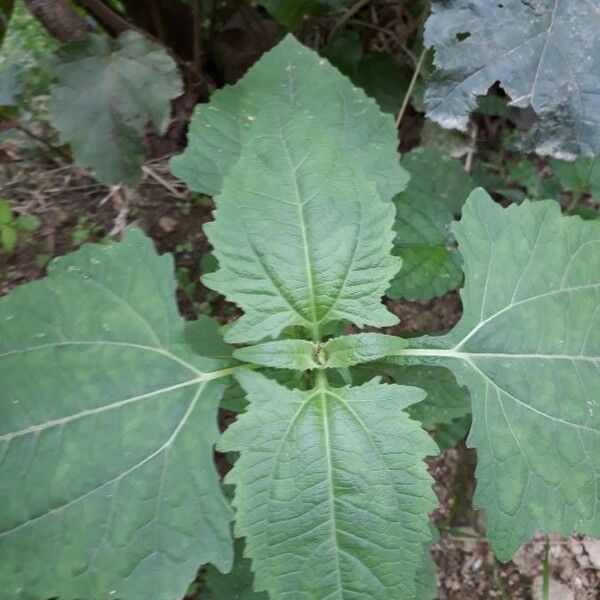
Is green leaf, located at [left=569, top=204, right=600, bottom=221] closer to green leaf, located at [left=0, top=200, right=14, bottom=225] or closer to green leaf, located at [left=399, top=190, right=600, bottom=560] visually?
green leaf, located at [left=399, top=190, right=600, bottom=560]

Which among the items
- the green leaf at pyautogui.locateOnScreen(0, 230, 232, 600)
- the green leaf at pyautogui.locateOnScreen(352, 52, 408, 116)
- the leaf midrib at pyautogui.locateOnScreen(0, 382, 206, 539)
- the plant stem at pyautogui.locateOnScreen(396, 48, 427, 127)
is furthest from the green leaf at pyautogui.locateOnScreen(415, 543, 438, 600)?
the green leaf at pyautogui.locateOnScreen(352, 52, 408, 116)

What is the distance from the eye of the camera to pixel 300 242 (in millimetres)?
1315

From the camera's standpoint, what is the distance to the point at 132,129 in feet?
5.31

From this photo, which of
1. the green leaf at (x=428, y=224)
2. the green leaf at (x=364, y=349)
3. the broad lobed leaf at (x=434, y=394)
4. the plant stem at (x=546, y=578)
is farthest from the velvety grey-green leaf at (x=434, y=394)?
the plant stem at (x=546, y=578)

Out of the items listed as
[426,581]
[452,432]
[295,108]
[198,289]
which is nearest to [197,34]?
[295,108]

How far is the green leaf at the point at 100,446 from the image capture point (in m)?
1.28

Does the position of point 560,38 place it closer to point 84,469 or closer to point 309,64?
point 309,64

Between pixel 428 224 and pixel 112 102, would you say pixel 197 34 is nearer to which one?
pixel 112 102

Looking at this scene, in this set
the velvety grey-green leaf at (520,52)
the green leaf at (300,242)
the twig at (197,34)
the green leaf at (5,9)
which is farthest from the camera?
the twig at (197,34)

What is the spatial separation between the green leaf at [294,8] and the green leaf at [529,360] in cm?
78

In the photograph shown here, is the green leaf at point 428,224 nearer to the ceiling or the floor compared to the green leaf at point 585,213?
nearer to the ceiling

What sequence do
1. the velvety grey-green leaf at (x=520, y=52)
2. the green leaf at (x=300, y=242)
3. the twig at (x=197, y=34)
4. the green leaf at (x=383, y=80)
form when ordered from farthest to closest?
the green leaf at (x=383, y=80) → the twig at (x=197, y=34) → the velvety grey-green leaf at (x=520, y=52) → the green leaf at (x=300, y=242)

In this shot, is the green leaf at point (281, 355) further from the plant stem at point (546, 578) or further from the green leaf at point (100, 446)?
the plant stem at point (546, 578)

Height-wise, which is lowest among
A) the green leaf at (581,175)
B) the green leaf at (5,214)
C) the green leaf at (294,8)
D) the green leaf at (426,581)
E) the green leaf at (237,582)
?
the green leaf at (426,581)
